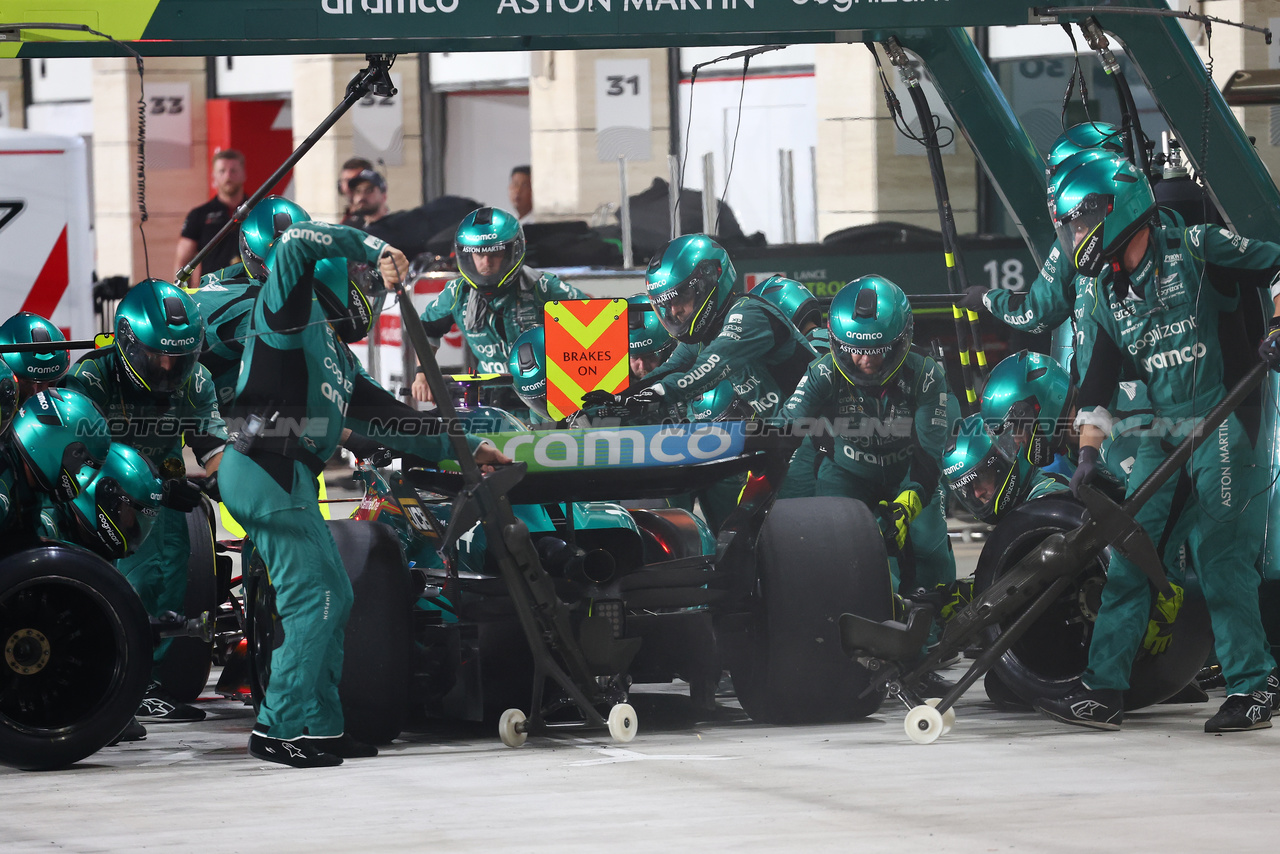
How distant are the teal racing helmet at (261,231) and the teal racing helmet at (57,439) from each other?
1.90 metres

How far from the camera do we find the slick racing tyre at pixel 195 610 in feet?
30.1

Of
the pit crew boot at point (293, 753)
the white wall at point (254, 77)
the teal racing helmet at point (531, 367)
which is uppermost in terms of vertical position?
the white wall at point (254, 77)

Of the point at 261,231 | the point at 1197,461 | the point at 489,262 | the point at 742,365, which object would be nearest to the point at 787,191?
the point at 489,262

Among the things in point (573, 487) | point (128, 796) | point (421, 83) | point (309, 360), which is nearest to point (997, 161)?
point (573, 487)

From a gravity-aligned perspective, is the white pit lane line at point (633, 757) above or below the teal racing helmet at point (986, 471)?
below

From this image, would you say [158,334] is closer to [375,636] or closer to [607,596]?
[375,636]

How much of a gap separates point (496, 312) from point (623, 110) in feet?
34.6

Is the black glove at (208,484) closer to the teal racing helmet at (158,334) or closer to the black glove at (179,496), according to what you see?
the black glove at (179,496)

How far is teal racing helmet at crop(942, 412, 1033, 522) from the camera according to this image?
884 centimetres

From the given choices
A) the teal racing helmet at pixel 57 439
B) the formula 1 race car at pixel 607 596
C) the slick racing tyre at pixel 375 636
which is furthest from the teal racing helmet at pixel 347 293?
the teal racing helmet at pixel 57 439

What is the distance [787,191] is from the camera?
1838cm

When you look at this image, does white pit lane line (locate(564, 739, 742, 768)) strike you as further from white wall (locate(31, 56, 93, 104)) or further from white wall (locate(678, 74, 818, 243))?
white wall (locate(31, 56, 93, 104))

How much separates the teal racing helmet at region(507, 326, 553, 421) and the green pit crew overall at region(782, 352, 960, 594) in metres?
1.37

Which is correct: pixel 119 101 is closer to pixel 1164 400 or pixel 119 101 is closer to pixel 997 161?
pixel 997 161
